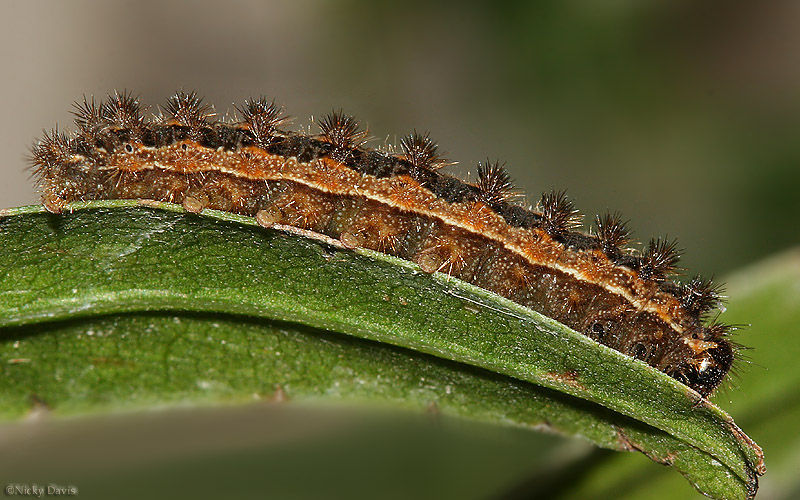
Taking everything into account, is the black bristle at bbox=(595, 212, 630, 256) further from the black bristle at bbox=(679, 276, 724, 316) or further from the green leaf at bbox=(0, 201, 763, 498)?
the green leaf at bbox=(0, 201, 763, 498)

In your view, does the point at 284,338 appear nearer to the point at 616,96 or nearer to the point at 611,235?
the point at 611,235

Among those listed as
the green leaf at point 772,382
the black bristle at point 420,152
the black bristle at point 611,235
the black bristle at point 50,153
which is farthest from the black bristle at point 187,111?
the green leaf at point 772,382

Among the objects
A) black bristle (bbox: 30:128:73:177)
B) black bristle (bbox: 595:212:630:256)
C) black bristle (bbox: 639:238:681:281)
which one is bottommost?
black bristle (bbox: 639:238:681:281)

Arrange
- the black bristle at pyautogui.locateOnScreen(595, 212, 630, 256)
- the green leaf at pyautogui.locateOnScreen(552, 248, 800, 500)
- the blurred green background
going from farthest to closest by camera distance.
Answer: the blurred green background, the black bristle at pyautogui.locateOnScreen(595, 212, 630, 256), the green leaf at pyautogui.locateOnScreen(552, 248, 800, 500)

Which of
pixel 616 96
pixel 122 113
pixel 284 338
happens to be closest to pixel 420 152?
pixel 284 338

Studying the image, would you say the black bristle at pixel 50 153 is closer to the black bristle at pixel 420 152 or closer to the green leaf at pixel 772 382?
the black bristle at pixel 420 152

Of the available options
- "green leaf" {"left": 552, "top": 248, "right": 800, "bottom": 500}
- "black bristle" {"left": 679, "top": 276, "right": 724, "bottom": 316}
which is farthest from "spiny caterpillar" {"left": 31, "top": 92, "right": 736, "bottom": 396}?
"green leaf" {"left": 552, "top": 248, "right": 800, "bottom": 500}

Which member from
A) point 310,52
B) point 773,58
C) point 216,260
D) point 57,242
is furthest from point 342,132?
point 773,58
